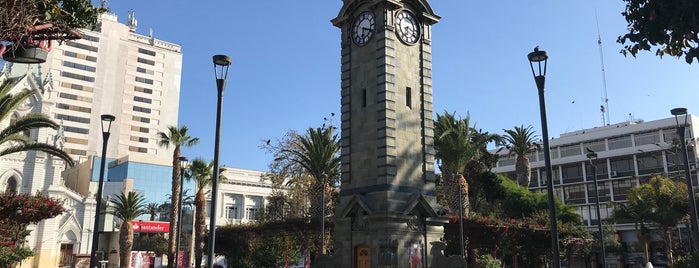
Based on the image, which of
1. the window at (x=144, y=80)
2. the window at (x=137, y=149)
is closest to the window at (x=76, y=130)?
the window at (x=137, y=149)

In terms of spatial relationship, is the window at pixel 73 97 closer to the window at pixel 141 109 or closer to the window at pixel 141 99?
→ the window at pixel 141 109

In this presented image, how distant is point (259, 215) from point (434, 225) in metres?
34.7

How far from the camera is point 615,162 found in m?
82.4

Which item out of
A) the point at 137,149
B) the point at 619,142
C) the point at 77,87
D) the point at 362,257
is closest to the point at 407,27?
the point at 362,257

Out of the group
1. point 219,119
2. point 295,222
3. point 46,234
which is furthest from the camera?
point 46,234

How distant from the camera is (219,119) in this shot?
1747 cm

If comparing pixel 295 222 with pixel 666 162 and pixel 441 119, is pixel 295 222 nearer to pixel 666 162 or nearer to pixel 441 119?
pixel 441 119

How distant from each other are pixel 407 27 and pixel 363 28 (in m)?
2.28

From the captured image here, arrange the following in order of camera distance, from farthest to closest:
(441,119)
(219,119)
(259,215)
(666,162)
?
(666,162), (259,215), (441,119), (219,119)

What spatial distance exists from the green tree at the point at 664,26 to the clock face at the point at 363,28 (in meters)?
15.6

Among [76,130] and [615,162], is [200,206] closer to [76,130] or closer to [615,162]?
[615,162]

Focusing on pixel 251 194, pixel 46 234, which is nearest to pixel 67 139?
pixel 251 194

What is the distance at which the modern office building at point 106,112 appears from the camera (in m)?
71.7

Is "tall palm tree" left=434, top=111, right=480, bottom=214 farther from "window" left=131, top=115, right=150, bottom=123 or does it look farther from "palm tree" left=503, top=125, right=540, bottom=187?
"window" left=131, top=115, right=150, bottom=123
